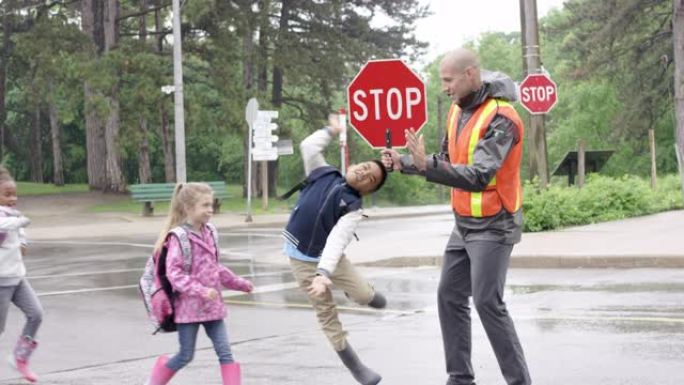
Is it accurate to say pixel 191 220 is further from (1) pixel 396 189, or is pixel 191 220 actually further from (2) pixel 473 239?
(1) pixel 396 189

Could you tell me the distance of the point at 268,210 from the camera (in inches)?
1439

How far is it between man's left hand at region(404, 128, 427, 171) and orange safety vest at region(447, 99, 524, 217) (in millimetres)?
401

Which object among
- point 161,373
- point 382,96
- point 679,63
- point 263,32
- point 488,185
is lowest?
point 161,373

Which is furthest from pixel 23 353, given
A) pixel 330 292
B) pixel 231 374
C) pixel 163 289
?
pixel 330 292

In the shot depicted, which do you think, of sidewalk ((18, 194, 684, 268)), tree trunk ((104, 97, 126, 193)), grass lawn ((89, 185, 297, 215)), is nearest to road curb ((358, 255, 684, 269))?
sidewalk ((18, 194, 684, 268))

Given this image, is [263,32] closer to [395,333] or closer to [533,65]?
[533,65]

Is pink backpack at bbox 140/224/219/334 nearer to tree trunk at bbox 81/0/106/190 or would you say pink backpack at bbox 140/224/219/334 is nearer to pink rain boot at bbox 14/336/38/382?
pink rain boot at bbox 14/336/38/382

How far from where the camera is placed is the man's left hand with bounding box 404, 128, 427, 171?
593 cm

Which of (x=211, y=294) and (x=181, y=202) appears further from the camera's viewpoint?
(x=181, y=202)

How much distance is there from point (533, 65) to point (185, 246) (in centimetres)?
1472

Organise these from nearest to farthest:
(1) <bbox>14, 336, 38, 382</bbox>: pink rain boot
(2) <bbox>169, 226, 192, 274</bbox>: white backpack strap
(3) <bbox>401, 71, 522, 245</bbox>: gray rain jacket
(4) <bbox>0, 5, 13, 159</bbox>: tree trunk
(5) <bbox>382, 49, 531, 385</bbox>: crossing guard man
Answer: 1. (3) <bbox>401, 71, 522, 245</bbox>: gray rain jacket
2. (5) <bbox>382, 49, 531, 385</bbox>: crossing guard man
3. (2) <bbox>169, 226, 192, 274</bbox>: white backpack strap
4. (1) <bbox>14, 336, 38, 382</bbox>: pink rain boot
5. (4) <bbox>0, 5, 13, 159</bbox>: tree trunk

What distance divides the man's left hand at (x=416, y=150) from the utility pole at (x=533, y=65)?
48.9 feet

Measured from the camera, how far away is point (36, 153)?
67.6 metres

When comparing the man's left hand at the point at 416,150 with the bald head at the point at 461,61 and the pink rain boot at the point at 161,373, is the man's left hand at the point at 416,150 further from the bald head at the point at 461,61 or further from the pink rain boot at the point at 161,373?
the pink rain boot at the point at 161,373
